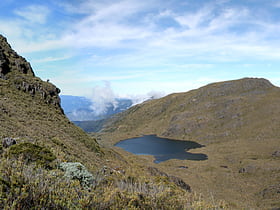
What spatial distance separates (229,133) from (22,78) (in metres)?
103

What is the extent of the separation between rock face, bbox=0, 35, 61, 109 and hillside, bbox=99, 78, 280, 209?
98.9 feet

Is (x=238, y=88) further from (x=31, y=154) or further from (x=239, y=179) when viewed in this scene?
(x=31, y=154)

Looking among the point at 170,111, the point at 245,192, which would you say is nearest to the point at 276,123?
the point at 245,192

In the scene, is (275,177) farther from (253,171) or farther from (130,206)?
(130,206)

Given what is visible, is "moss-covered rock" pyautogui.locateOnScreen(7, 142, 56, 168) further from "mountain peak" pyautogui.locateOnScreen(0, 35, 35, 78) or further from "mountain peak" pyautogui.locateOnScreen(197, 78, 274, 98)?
"mountain peak" pyautogui.locateOnScreen(197, 78, 274, 98)

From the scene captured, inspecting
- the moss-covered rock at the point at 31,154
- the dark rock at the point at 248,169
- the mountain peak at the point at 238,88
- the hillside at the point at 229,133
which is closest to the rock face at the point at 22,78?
the moss-covered rock at the point at 31,154

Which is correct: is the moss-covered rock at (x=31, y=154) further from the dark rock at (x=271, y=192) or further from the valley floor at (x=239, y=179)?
the dark rock at (x=271, y=192)

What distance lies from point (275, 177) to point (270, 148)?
30936 mm

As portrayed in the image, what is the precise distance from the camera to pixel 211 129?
394ft

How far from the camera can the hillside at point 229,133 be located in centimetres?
4094

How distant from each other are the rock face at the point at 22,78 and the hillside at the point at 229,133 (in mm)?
30136

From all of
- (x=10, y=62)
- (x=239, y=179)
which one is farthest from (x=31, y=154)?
(x=239, y=179)

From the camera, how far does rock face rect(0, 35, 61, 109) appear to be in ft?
101

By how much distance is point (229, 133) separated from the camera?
359 ft
